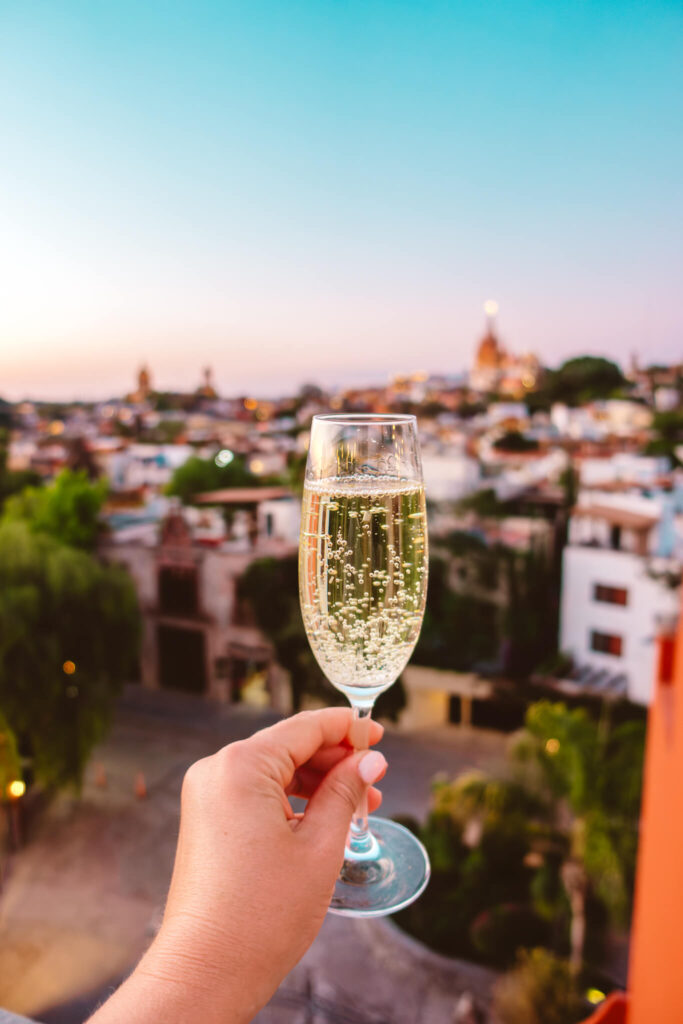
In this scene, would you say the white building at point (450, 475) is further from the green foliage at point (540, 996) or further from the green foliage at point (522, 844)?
the green foliage at point (540, 996)

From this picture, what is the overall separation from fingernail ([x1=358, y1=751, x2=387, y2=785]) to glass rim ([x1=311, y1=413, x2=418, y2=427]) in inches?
11.0

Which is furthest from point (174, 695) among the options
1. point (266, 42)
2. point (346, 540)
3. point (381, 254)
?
point (346, 540)

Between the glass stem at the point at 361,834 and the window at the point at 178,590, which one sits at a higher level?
the glass stem at the point at 361,834

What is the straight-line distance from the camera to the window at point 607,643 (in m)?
9.83

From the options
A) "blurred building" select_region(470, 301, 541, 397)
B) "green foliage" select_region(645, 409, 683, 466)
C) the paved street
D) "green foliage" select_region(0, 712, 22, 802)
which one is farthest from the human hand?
"blurred building" select_region(470, 301, 541, 397)

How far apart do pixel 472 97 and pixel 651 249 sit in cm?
357

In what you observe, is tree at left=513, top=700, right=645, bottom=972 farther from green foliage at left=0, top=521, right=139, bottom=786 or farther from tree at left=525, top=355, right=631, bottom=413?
tree at left=525, top=355, right=631, bottom=413

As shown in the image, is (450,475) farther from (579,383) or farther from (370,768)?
(370,768)

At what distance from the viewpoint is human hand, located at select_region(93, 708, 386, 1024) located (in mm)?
392

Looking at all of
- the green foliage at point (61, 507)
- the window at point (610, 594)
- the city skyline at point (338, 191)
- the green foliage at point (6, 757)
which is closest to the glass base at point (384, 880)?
the city skyline at point (338, 191)

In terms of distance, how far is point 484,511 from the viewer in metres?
10.2

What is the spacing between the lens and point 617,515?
30.7 ft

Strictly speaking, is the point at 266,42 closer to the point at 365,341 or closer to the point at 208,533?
the point at 365,341

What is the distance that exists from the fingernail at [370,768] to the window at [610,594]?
988 centimetres
